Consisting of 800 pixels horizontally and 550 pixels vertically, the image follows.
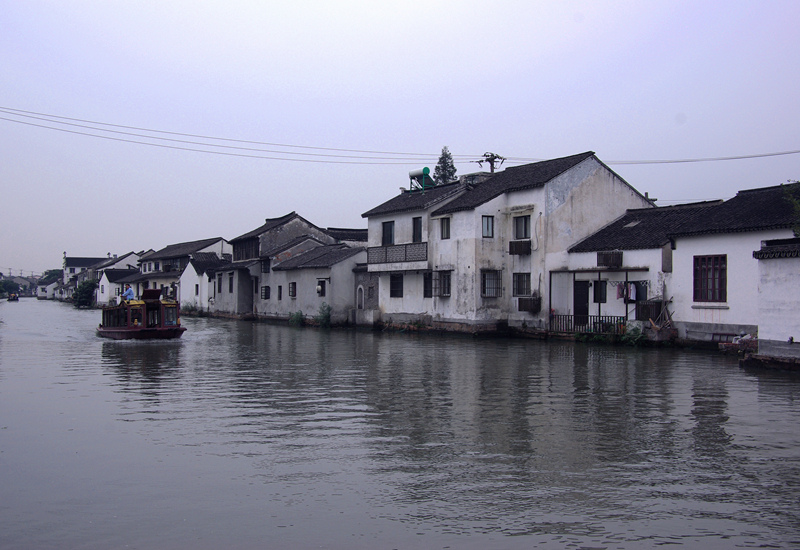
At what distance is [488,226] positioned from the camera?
1308 inches

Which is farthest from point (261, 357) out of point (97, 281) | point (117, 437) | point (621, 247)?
point (97, 281)

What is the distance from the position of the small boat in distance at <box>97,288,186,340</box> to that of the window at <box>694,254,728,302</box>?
19569mm

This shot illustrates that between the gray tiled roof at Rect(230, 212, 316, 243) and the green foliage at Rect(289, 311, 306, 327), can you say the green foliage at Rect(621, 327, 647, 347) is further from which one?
the gray tiled roof at Rect(230, 212, 316, 243)

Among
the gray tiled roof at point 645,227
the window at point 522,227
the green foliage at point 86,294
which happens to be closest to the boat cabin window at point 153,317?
the window at point 522,227

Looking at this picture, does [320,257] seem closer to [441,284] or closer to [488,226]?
[441,284]

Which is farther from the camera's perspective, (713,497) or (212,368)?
(212,368)

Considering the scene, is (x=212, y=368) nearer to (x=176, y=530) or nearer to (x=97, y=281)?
→ (x=176, y=530)

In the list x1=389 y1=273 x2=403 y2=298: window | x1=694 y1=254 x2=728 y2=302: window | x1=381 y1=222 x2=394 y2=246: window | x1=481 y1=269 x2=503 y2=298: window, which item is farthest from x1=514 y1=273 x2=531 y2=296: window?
x1=694 y1=254 x2=728 y2=302: window

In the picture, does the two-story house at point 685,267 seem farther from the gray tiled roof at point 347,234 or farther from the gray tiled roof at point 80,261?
the gray tiled roof at point 80,261

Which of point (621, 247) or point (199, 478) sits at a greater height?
point (621, 247)

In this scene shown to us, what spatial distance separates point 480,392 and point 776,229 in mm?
13552

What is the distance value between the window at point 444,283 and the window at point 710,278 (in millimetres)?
12060

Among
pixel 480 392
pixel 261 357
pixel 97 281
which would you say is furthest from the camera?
pixel 97 281

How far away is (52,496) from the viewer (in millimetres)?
7449
